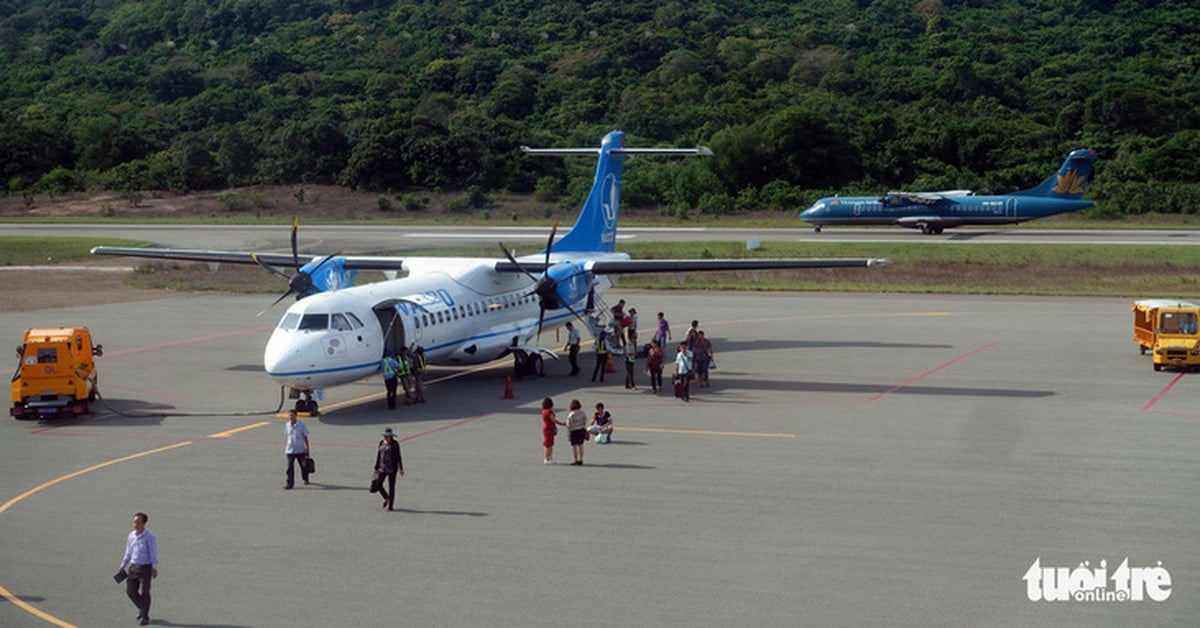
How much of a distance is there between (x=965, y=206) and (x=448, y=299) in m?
45.5

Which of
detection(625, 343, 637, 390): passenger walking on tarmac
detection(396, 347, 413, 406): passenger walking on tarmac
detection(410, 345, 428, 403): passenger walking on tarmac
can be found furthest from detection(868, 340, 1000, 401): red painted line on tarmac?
detection(396, 347, 413, 406): passenger walking on tarmac

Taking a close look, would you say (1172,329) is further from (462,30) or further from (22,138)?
(462,30)

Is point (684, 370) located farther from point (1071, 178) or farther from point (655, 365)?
point (1071, 178)

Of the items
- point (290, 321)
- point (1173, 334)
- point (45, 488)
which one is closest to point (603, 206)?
point (290, 321)

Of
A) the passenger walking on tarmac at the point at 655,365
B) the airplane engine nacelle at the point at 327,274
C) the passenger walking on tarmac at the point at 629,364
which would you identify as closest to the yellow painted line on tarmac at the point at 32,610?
the passenger walking on tarmac at the point at 655,365

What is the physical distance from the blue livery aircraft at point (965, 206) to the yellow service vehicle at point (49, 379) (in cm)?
5104

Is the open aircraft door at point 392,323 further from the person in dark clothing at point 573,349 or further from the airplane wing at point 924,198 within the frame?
the airplane wing at point 924,198

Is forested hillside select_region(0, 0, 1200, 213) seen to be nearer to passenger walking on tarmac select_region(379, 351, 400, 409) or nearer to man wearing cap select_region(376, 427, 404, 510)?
passenger walking on tarmac select_region(379, 351, 400, 409)

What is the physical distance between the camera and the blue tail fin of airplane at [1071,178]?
65.2 meters

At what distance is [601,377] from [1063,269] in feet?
103

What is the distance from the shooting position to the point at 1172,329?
30234 mm

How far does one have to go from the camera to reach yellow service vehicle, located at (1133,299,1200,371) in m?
29.5

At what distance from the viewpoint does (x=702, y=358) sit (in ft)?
93.6

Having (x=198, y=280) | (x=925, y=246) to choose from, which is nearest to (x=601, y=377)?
(x=198, y=280)
